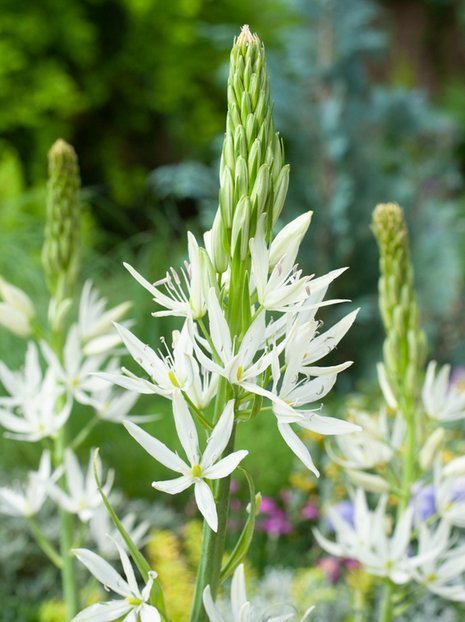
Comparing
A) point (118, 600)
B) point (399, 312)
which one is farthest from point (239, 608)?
point (399, 312)

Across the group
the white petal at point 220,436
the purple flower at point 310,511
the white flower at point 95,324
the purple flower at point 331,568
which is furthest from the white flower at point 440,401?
the purple flower at point 310,511

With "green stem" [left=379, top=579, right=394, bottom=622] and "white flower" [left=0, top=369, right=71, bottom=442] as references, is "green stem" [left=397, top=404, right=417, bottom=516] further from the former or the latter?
"white flower" [left=0, top=369, right=71, bottom=442]

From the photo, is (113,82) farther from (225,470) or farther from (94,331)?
(225,470)

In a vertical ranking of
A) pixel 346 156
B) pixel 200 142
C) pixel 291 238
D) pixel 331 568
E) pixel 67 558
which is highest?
pixel 200 142

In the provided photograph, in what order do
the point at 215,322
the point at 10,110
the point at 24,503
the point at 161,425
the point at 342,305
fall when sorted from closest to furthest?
the point at 215,322, the point at 24,503, the point at 161,425, the point at 342,305, the point at 10,110

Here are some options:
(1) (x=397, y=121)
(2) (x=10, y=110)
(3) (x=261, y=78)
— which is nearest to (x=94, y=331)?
(3) (x=261, y=78)

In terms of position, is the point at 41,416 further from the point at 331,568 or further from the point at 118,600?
the point at 331,568

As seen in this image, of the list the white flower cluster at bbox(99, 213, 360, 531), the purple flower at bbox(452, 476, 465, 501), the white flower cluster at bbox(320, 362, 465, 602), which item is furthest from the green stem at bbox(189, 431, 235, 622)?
the purple flower at bbox(452, 476, 465, 501)
